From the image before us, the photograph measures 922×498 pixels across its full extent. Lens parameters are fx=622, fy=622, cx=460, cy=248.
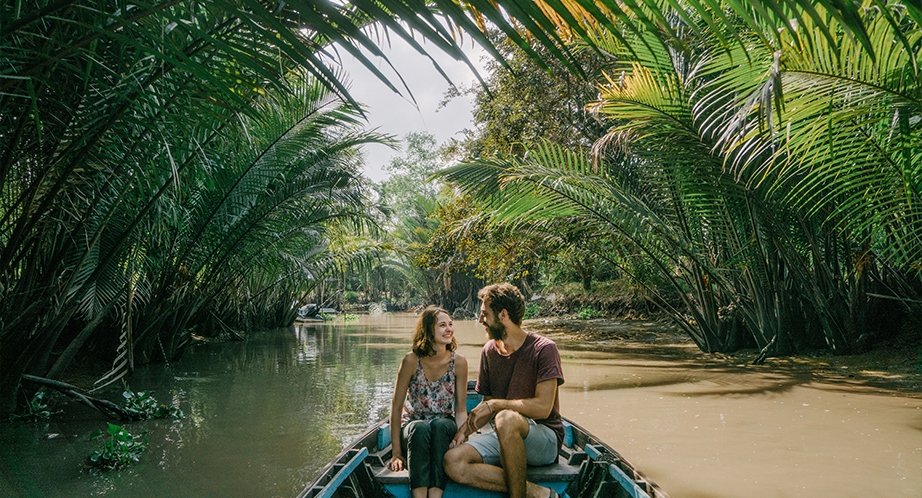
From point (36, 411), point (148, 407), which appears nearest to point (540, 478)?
point (148, 407)

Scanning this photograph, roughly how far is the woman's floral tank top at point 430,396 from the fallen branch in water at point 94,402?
347cm

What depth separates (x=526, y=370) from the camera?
11.2ft

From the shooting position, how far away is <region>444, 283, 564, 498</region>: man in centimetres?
317

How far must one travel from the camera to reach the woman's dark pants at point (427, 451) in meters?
3.26

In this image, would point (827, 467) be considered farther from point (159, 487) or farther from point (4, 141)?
point (4, 141)

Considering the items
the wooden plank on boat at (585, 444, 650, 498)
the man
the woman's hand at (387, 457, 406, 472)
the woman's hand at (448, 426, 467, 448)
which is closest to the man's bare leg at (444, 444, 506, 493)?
the man

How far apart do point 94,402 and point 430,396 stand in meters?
3.71

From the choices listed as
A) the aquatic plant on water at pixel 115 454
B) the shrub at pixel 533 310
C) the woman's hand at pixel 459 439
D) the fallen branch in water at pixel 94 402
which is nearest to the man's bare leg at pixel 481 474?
the woman's hand at pixel 459 439

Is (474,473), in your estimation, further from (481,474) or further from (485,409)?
(485,409)

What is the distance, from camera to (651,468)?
4.56m

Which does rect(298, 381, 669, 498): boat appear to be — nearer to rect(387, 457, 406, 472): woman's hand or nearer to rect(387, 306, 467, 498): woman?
rect(387, 457, 406, 472): woman's hand

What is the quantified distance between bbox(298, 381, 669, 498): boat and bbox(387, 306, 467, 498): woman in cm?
16

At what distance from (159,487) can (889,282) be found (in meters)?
9.67

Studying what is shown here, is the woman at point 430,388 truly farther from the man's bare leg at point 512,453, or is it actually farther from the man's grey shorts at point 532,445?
the man's bare leg at point 512,453
